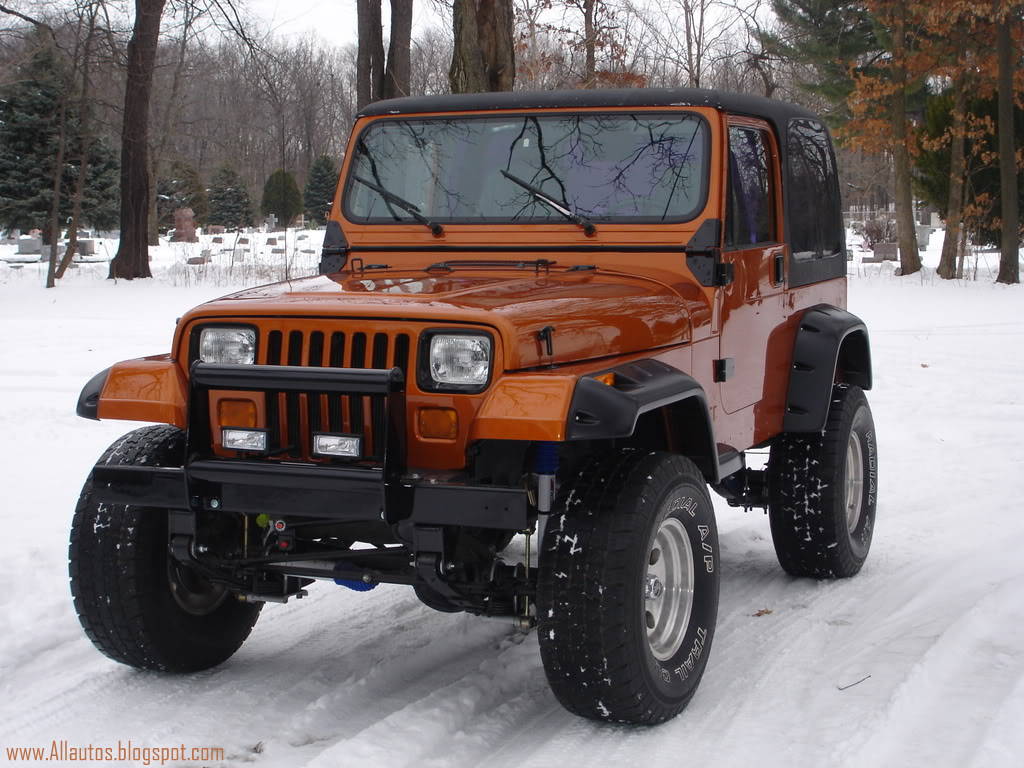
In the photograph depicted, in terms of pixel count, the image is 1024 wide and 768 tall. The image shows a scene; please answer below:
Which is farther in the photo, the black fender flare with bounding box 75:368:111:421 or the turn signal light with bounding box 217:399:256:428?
the black fender flare with bounding box 75:368:111:421

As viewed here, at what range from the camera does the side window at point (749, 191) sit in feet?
15.7

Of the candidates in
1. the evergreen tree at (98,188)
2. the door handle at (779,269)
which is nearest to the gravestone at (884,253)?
the evergreen tree at (98,188)

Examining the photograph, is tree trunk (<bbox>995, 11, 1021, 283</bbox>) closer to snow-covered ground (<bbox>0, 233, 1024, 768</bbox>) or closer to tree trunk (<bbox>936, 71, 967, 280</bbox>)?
Result: tree trunk (<bbox>936, 71, 967, 280</bbox>)

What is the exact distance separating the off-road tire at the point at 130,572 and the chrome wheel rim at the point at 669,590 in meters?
1.69

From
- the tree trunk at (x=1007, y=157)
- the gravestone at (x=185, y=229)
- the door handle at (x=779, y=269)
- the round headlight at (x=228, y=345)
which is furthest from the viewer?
the gravestone at (x=185, y=229)

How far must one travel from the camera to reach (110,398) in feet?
12.7

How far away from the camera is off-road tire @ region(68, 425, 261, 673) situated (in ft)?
13.1

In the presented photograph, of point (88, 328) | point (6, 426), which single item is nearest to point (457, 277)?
point (6, 426)

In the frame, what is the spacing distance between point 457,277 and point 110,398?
4.39ft

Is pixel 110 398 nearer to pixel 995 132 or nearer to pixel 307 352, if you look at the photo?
pixel 307 352

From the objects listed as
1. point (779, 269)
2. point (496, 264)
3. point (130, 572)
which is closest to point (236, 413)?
point (130, 572)

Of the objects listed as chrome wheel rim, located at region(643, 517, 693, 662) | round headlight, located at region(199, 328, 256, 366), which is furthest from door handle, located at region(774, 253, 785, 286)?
round headlight, located at region(199, 328, 256, 366)

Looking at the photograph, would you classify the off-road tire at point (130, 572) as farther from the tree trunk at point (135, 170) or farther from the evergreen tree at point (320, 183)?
the evergreen tree at point (320, 183)

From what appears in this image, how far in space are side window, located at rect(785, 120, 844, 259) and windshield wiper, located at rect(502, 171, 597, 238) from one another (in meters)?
1.18
